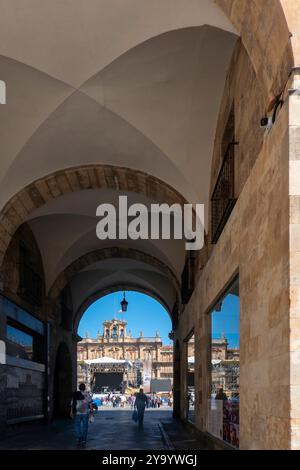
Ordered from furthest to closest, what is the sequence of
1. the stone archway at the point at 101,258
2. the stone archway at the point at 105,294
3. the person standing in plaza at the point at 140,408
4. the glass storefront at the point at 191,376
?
the stone archway at the point at 105,294 → the stone archway at the point at 101,258 → the person standing in plaza at the point at 140,408 → the glass storefront at the point at 191,376

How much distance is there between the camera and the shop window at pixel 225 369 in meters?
6.86

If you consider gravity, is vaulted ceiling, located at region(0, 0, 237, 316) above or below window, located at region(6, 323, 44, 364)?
above

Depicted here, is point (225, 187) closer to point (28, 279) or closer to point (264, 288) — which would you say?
point (264, 288)

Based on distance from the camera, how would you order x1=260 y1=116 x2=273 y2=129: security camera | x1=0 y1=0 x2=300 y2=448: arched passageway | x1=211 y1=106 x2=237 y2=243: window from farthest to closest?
x1=211 y1=106 x2=237 y2=243: window < x1=260 y1=116 x2=273 y2=129: security camera < x1=0 y1=0 x2=300 y2=448: arched passageway

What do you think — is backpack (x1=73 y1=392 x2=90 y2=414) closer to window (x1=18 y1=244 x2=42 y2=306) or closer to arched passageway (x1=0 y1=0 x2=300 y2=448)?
arched passageway (x1=0 y1=0 x2=300 y2=448)

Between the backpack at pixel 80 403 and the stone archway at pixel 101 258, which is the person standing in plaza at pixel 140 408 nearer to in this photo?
the stone archway at pixel 101 258

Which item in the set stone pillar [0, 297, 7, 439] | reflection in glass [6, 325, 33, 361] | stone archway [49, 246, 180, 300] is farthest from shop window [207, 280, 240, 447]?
stone archway [49, 246, 180, 300]

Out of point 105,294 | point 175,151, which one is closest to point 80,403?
point 175,151

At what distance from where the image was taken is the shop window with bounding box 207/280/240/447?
6859 mm

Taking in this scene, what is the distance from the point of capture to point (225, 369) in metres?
7.85

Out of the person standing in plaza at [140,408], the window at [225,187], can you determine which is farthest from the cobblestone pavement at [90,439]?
the window at [225,187]

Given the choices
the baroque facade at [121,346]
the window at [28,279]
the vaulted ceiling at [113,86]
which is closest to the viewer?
the vaulted ceiling at [113,86]

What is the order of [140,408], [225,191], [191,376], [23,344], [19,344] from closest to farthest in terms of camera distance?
1. [225,191]
2. [191,376]
3. [19,344]
4. [23,344]
5. [140,408]
